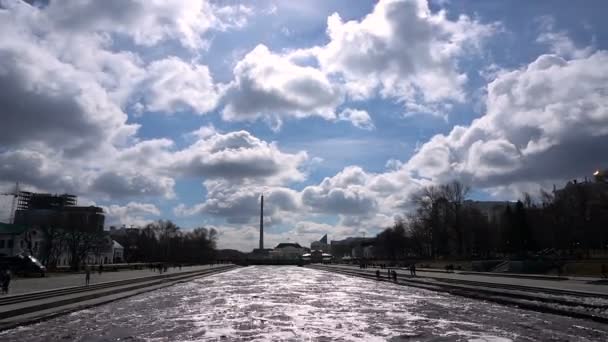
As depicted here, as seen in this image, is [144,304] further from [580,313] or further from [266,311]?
[580,313]

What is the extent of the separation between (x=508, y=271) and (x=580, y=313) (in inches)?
1298

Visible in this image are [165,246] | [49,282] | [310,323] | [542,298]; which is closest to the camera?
[310,323]

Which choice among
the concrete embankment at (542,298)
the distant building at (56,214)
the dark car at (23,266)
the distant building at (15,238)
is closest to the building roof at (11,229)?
the distant building at (15,238)

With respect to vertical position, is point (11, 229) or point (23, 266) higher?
point (11, 229)

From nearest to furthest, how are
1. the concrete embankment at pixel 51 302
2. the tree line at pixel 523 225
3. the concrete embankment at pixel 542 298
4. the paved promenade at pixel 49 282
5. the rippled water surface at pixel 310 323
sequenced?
1. the rippled water surface at pixel 310 323
2. the concrete embankment at pixel 51 302
3. the concrete embankment at pixel 542 298
4. the paved promenade at pixel 49 282
5. the tree line at pixel 523 225

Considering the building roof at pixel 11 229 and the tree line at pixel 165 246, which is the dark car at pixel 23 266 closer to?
the building roof at pixel 11 229

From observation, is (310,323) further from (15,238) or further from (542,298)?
(15,238)

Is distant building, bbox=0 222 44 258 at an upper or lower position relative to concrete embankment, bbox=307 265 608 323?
upper

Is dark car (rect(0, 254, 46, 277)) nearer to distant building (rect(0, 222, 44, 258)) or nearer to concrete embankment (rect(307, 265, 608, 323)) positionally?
distant building (rect(0, 222, 44, 258))

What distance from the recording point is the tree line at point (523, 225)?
66875 millimetres

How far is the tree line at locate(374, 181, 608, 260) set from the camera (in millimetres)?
66875

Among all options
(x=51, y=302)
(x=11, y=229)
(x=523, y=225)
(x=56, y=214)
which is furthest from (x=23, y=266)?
(x=523, y=225)

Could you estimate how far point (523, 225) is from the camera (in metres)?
83.2

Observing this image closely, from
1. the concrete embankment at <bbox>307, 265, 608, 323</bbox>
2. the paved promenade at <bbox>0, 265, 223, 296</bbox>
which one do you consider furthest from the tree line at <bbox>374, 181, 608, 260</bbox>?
the paved promenade at <bbox>0, 265, 223, 296</bbox>
